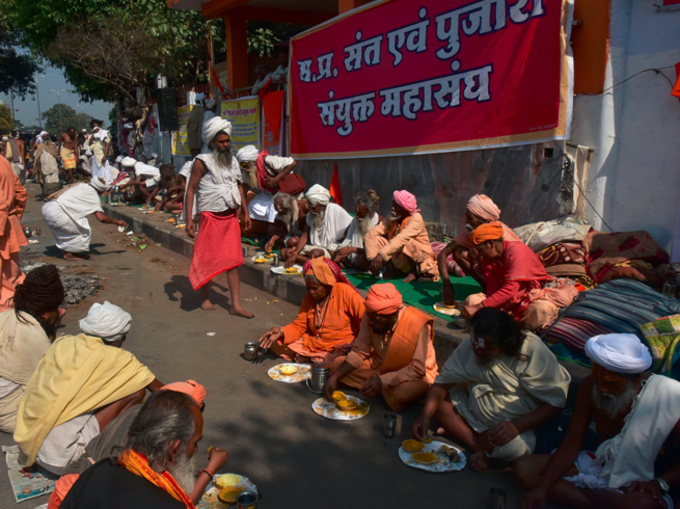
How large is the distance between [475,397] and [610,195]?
3573 mm

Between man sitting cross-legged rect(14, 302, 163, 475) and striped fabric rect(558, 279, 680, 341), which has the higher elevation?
striped fabric rect(558, 279, 680, 341)

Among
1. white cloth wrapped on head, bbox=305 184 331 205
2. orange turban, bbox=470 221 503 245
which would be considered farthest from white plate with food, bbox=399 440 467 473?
white cloth wrapped on head, bbox=305 184 331 205

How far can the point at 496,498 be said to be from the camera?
262 cm

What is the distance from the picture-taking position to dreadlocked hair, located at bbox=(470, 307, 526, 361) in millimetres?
2953

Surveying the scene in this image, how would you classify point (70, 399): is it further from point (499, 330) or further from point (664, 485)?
point (664, 485)

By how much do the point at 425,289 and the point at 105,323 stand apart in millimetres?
3533

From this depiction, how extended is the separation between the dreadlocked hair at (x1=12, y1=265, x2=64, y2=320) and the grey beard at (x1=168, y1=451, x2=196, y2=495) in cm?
189

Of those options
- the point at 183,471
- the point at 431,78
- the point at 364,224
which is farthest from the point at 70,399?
the point at 431,78

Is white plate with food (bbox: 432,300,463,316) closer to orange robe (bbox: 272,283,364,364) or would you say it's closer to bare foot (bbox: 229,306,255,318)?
orange robe (bbox: 272,283,364,364)

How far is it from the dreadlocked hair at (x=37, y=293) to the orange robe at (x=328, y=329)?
189 centimetres

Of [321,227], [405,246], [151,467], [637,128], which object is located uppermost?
[637,128]

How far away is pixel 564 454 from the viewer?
2.76 metres

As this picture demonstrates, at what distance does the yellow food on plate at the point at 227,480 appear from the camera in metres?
2.83

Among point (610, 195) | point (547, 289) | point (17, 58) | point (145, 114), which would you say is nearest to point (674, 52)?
point (610, 195)
